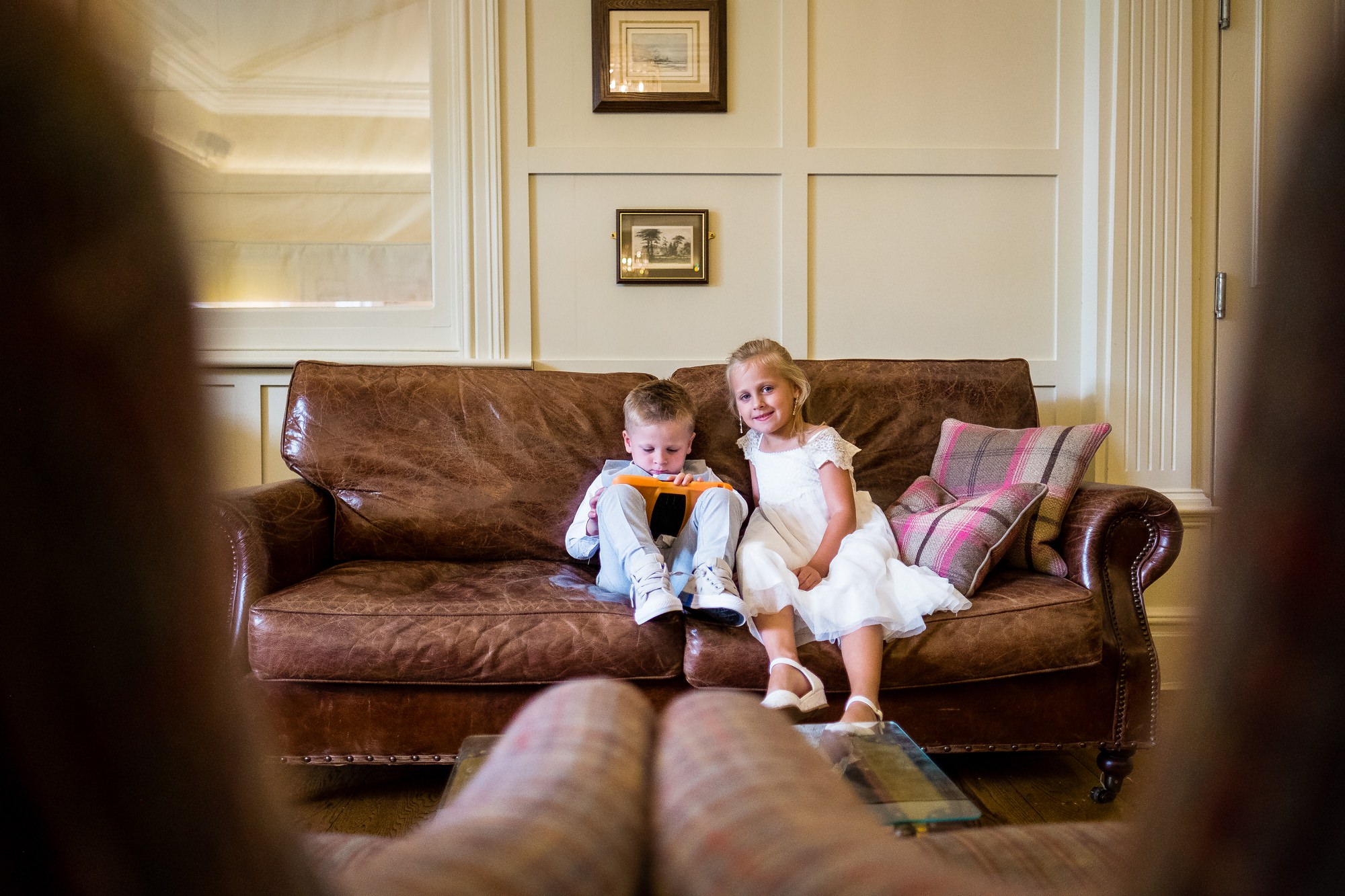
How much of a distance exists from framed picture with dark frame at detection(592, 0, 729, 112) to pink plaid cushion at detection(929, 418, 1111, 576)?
1.32 meters

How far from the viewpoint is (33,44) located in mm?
158

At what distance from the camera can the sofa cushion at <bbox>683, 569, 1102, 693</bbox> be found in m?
1.62

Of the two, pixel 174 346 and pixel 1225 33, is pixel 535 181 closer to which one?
pixel 1225 33

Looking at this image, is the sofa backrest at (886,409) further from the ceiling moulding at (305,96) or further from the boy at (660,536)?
the ceiling moulding at (305,96)

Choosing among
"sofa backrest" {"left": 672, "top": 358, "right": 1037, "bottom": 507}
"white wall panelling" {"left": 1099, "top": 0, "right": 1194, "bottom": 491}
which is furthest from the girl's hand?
"white wall panelling" {"left": 1099, "top": 0, "right": 1194, "bottom": 491}

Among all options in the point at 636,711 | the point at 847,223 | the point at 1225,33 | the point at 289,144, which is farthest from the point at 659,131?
the point at 636,711

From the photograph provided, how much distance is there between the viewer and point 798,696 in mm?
1542

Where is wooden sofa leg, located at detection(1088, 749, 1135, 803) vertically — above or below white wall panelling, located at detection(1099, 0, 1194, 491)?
below

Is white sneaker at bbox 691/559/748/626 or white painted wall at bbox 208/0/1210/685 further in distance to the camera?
white painted wall at bbox 208/0/1210/685

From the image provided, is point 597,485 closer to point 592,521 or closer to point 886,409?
point 592,521

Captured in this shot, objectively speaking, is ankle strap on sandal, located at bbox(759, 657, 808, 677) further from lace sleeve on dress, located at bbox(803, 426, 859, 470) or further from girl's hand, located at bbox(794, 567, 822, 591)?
lace sleeve on dress, located at bbox(803, 426, 859, 470)

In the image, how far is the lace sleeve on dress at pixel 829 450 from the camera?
2.12 meters

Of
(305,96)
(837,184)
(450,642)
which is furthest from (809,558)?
(305,96)

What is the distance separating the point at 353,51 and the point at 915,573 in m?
2.36
